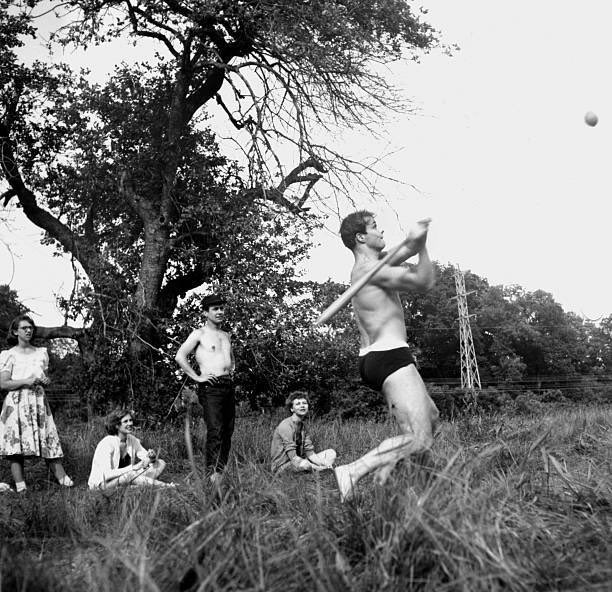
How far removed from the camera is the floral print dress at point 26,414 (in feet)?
23.1

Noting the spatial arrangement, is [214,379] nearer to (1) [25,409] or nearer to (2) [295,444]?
(2) [295,444]

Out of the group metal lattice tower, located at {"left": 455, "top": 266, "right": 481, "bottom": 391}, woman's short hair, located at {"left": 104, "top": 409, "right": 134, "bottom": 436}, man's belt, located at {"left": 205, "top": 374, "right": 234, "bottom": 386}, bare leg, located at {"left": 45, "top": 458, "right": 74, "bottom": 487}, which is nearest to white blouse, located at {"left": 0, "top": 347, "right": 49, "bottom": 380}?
bare leg, located at {"left": 45, "top": 458, "right": 74, "bottom": 487}

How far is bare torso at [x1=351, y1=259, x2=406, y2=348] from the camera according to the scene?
14.5 feet

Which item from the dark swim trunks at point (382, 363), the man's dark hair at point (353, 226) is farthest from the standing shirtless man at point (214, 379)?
the dark swim trunks at point (382, 363)

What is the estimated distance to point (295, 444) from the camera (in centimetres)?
732

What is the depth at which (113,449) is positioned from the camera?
→ 6652mm

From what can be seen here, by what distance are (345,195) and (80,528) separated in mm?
7941

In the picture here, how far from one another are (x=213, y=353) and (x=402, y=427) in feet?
10.5

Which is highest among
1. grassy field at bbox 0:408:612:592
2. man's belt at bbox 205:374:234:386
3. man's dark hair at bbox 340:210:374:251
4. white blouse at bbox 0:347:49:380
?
man's dark hair at bbox 340:210:374:251

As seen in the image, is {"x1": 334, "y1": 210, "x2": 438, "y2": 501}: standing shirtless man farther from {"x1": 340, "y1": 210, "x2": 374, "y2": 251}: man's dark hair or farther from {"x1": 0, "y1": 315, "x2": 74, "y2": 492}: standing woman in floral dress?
{"x1": 0, "y1": 315, "x2": 74, "y2": 492}: standing woman in floral dress

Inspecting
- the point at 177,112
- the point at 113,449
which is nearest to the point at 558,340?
the point at 177,112

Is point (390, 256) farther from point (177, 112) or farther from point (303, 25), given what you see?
point (177, 112)

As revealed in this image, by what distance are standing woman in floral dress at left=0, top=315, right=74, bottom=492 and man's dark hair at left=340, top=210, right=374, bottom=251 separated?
3837 millimetres

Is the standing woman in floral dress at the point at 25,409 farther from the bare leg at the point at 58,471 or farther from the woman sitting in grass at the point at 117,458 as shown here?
the woman sitting in grass at the point at 117,458
